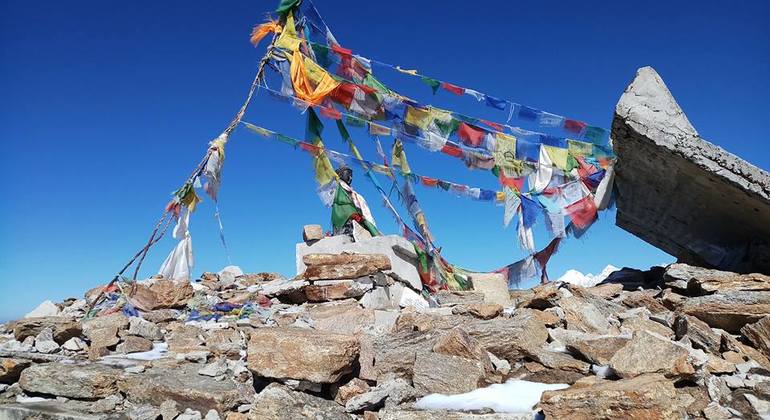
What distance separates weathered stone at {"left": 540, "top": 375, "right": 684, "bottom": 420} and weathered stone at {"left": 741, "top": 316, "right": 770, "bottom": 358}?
2144mm

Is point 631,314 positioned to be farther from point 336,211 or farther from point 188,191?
point 188,191

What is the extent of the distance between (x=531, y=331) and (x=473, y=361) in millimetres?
1178

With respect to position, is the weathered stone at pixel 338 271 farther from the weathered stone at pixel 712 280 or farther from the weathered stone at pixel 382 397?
the weathered stone at pixel 712 280

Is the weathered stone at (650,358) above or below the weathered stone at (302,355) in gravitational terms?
above

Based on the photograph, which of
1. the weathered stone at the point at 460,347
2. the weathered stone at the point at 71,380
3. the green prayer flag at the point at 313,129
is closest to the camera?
the weathered stone at the point at 460,347

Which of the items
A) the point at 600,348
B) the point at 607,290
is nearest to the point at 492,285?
the point at 607,290

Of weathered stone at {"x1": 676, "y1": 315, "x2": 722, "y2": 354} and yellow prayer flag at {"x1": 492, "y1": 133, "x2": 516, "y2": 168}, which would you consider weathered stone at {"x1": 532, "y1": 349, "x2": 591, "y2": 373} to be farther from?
yellow prayer flag at {"x1": 492, "y1": 133, "x2": 516, "y2": 168}

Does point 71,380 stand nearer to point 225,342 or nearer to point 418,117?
point 225,342

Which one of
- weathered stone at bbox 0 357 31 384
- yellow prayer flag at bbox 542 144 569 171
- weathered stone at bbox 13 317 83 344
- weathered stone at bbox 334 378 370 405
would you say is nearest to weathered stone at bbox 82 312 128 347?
weathered stone at bbox 13 317 83 344

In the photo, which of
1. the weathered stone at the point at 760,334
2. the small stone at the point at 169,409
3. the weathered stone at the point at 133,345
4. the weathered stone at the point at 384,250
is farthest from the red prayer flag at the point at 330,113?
the weathered stone at the point at 760,334

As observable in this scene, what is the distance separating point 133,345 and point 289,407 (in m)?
3.31

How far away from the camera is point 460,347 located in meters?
5.05

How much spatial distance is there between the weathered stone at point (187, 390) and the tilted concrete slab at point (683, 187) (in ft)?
20.4

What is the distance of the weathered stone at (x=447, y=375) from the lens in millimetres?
4809
